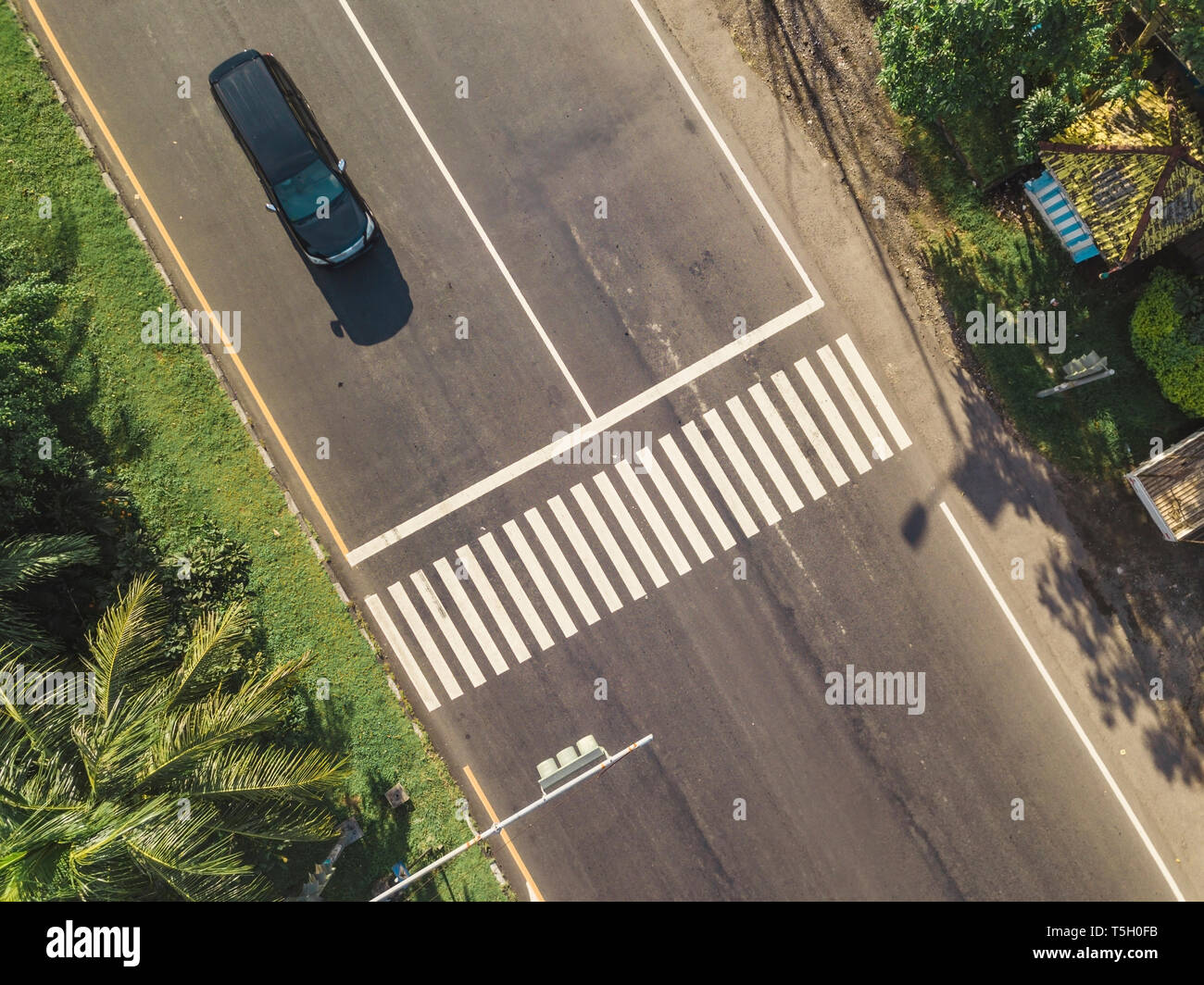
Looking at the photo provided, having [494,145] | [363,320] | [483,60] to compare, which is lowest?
[363,320]

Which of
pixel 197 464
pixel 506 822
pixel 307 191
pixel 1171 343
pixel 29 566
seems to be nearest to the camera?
pixel 506 822

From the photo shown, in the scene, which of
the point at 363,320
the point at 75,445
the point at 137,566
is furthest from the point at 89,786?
the point at 363,320

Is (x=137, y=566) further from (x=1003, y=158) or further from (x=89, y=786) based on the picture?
(x=1003, y=158)

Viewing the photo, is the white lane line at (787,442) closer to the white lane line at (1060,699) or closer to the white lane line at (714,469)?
the white lane line at (714,469)

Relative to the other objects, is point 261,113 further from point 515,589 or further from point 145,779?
point 145,779

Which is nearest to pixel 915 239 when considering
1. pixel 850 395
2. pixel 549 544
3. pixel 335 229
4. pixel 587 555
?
pixel 850 395

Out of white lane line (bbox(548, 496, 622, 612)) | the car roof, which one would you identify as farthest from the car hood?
white lane line (bbox(548, 496, 622, 612))

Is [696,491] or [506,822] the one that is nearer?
[506,822]
